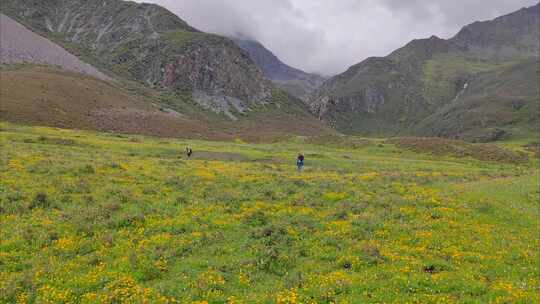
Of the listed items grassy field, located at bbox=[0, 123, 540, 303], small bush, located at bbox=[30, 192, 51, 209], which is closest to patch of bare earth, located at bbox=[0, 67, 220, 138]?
grassy field, located at bbox=[0, 123, 540, 303]

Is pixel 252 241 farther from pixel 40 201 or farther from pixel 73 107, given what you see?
pixel 73 107

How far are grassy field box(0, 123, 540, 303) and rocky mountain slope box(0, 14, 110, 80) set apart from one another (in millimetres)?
149098

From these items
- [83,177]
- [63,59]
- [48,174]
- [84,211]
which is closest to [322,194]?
[84,211]

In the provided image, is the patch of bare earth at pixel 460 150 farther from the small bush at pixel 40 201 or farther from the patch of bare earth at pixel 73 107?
the small bush at pixel 40 201

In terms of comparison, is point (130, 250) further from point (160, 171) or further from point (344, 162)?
point (344, 162)

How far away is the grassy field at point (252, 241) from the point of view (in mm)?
13523

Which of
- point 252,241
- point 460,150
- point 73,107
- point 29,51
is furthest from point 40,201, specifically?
point 29,51

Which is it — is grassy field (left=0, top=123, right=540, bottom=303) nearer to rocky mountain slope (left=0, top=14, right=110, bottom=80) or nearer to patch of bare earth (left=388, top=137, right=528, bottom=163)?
patch of bare earth (left=388, top=137, right=528, bottom=163)

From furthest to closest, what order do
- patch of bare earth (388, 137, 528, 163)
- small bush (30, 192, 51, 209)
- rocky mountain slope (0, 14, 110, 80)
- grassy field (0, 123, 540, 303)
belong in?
rocky mountain slope (0, 14, 110, 80)
patch of bare earth (388, 137, 528, 163)
small bush (30, 192, 51, 209)
grassy field (0, 123, 540, 303)

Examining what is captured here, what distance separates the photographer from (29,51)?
16325cm

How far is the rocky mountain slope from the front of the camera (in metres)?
154

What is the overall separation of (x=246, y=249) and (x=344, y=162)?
44460 mm

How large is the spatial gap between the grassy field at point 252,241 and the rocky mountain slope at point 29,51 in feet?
489

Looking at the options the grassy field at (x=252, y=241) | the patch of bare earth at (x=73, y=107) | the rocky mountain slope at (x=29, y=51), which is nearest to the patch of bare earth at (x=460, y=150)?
the grassy field at (x=252, y=241)
